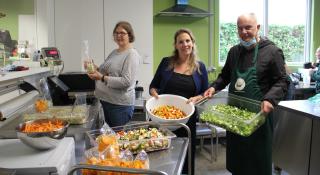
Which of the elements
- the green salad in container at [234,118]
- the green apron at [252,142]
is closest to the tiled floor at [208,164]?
the green apron at [252,142]

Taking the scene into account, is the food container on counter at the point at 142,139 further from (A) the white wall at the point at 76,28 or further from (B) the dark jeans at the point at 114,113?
(A) the white wall at the point at 76,28

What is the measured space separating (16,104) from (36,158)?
2.92ft

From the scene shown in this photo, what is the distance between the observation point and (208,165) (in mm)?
3502

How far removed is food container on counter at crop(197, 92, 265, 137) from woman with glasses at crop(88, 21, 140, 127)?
2.11 feet

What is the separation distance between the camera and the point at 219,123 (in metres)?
1.86

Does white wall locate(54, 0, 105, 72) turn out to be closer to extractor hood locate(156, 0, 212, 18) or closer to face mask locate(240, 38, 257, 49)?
extractor hood locate(156, 0, 212, 18)

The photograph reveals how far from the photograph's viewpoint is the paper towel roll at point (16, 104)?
65.7 inches

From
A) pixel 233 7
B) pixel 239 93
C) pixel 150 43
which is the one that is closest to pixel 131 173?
pixel 239 93

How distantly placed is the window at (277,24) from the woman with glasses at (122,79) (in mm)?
2808

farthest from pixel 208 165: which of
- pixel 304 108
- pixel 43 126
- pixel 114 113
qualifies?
pixel 43 126

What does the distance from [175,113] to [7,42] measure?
156 centimetres

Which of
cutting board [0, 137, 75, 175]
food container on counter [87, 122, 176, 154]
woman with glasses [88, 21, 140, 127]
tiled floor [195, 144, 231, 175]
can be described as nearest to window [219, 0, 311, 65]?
tiled floor [195, 144, 231, 175]

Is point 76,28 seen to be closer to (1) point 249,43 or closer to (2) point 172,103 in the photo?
(2) point 172,103

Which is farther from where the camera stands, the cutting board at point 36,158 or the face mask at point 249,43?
the face mask at point 249,43
